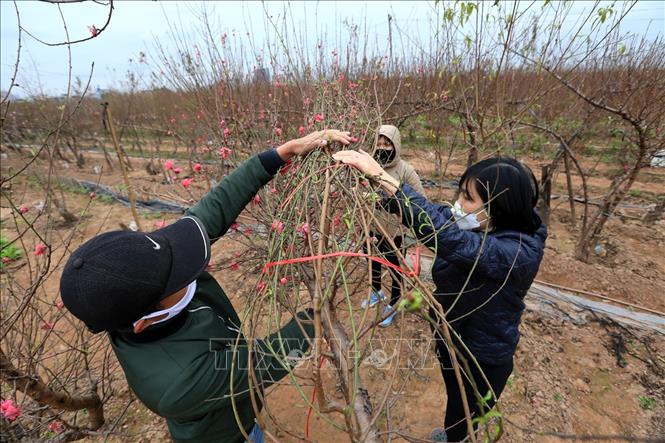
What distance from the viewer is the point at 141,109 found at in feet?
38.5

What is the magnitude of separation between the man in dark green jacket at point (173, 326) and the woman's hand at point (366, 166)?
0.17 meters

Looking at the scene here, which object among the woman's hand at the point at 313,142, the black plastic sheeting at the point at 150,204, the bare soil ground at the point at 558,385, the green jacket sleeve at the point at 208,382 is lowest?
the bare soil ground at the point at 558,385

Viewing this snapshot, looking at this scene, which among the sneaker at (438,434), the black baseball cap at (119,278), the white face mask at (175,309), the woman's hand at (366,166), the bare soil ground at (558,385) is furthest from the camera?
the bare soil ground at (558,385)

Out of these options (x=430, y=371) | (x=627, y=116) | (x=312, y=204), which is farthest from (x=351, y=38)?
(x=430, y=371)

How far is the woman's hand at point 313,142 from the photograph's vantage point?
122cm

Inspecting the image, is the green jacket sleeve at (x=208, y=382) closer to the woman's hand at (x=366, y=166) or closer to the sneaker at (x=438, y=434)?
the woman's hand at (x=366, y=166)

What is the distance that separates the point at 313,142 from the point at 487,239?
780 mm

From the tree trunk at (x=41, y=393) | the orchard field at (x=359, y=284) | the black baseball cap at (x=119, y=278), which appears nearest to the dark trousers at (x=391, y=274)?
the orchard field at (x=359, y=284)

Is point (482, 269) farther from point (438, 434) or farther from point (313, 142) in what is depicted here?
point (438, 434)

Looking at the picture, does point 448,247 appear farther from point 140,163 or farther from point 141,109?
point 141,109

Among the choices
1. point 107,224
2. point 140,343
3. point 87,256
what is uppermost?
point 87,256

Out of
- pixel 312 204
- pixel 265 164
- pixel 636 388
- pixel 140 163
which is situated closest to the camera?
pixel 312 204

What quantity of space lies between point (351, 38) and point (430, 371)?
3.65 metres

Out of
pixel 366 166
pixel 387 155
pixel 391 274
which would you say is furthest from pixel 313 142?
pixel 387 155
